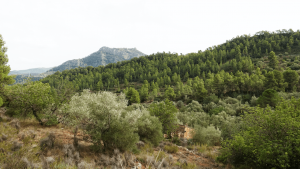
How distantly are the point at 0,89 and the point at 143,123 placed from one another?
47.8 feet

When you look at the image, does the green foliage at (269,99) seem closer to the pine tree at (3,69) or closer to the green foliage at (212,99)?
the green foliage at (212,99)

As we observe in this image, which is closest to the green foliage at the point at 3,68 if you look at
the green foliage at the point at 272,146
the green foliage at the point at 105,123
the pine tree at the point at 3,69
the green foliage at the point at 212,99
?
the pine tree at the point at 3,69

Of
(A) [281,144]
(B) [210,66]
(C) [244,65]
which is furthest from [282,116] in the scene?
(B) [210,66]

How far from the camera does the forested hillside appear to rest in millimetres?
48784

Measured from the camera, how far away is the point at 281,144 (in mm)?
7148

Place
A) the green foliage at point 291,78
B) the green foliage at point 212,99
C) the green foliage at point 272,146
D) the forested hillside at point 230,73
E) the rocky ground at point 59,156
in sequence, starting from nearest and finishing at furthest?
the rocky ground at point 59,156 → the green foliage at point 272,146 → the green foliage at point 291,78 → the green foliage at point 212,99 → the forested hillside at point 230,73

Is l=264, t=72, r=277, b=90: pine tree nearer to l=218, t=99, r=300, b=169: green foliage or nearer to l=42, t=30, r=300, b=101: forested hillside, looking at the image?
l=42, t=30, r=300, b=101: forested hillside

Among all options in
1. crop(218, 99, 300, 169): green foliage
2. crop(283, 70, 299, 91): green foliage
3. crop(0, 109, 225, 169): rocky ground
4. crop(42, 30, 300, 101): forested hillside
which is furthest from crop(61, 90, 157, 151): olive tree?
crop(283, 70, 299, 91): green foliage

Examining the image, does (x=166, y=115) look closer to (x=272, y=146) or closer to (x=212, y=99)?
(x=272, y=146)

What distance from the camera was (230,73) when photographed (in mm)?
81500

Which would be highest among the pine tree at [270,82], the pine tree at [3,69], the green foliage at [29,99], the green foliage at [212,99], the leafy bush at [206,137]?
the pine tree at [3,69]

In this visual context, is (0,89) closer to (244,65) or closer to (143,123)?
(143,123)

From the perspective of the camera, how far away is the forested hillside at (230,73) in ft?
160

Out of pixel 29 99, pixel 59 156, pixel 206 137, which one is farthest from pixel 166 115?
pixel 29 99
